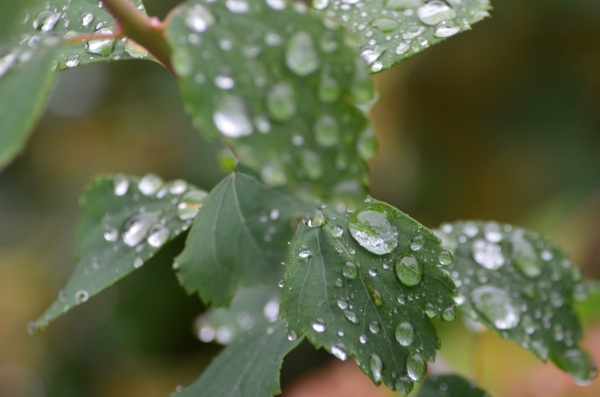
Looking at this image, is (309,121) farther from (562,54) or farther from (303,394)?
(562,54)

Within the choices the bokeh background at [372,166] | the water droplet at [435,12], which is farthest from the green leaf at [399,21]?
the bokeh background at [372,166]

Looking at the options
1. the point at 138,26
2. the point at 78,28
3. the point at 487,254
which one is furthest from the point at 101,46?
the point at 487,254

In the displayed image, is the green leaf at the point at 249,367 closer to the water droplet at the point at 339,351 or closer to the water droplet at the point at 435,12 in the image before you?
the water droplet at the point at 339,351

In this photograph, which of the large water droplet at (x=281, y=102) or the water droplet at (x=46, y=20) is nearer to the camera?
the large water droplet at (x=281, y=102)

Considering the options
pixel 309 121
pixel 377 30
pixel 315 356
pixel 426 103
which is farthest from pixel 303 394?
pixel 426 103

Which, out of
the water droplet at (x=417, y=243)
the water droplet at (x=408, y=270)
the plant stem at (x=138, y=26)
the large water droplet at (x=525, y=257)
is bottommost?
the large water droplet at (x=525, y=257)

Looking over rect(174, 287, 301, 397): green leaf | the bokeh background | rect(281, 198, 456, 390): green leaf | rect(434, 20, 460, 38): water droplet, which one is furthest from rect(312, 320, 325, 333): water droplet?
the bokeh background

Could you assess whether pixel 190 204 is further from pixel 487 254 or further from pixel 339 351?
pixel 487 254
